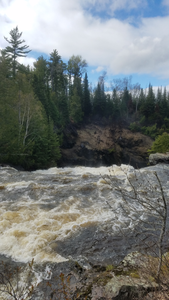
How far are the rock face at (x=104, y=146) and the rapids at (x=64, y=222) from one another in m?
24.5

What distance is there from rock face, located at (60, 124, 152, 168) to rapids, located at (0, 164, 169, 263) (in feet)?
80.4

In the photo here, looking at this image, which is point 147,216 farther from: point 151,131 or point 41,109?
point 151,131

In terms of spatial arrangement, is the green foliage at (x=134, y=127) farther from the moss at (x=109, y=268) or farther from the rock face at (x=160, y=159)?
the moss at (x=109, y=268)

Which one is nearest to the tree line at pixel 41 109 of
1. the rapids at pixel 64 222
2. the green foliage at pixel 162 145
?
the rapids at pixel 64 222

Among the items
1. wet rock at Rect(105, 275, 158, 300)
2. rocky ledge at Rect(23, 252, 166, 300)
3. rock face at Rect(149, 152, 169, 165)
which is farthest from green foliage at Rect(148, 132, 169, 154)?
wet rock at Rect(105, 275, 158, 300)

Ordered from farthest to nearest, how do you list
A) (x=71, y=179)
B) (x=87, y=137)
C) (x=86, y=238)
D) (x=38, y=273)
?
(x=87, y=137) < (x=71, y=179) < (x=86, y=238) < (x=38, y=273)

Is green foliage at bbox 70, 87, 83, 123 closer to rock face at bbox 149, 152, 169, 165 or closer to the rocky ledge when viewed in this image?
rock face at bbox 149, 152, 169, 165

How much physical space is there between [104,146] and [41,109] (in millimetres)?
21097

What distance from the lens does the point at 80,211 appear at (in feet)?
27.8

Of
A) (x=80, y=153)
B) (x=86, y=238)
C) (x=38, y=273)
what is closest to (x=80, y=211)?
(x=86, y=238)

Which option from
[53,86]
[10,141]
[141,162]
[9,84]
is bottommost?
[141,162]

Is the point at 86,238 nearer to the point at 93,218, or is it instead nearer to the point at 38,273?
the point at 93,218

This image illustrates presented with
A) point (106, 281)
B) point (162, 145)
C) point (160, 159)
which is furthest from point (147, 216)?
point (162, 145)

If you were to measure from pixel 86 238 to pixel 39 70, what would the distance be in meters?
41.5
